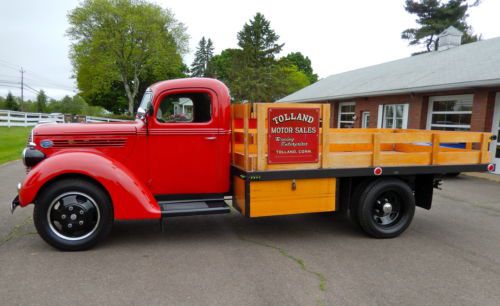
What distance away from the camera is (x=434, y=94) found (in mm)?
13859

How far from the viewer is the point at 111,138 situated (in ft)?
16.0

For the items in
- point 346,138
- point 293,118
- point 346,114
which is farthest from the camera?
point 346,114

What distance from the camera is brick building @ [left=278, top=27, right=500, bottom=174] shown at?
38.5ft

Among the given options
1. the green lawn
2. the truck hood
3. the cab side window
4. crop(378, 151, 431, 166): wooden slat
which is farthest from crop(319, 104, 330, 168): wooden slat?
the green lawn

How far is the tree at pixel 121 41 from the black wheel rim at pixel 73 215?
37939 mm

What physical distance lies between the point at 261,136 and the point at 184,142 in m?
1.06

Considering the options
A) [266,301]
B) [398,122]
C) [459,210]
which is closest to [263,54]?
[398,122]

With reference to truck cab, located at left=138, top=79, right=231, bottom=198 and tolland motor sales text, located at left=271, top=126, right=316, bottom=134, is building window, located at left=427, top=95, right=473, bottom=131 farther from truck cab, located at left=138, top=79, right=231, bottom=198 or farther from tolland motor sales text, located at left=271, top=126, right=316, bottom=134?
truck cab, located at left=138, top=79, right=231, bottom=198

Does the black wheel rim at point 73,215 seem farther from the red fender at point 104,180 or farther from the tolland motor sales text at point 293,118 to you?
the tolland motor sales text at point 293,118

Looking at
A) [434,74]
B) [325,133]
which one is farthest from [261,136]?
[434,74]

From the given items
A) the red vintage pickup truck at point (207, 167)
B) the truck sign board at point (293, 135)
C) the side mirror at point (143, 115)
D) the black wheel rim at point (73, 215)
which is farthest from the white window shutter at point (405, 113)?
the black wheel rim at point (73, 215)

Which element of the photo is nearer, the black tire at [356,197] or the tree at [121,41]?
the black tire at [356,197]

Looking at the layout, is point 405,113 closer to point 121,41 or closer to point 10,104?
point 121,41

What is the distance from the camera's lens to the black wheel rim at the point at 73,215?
4504mm
